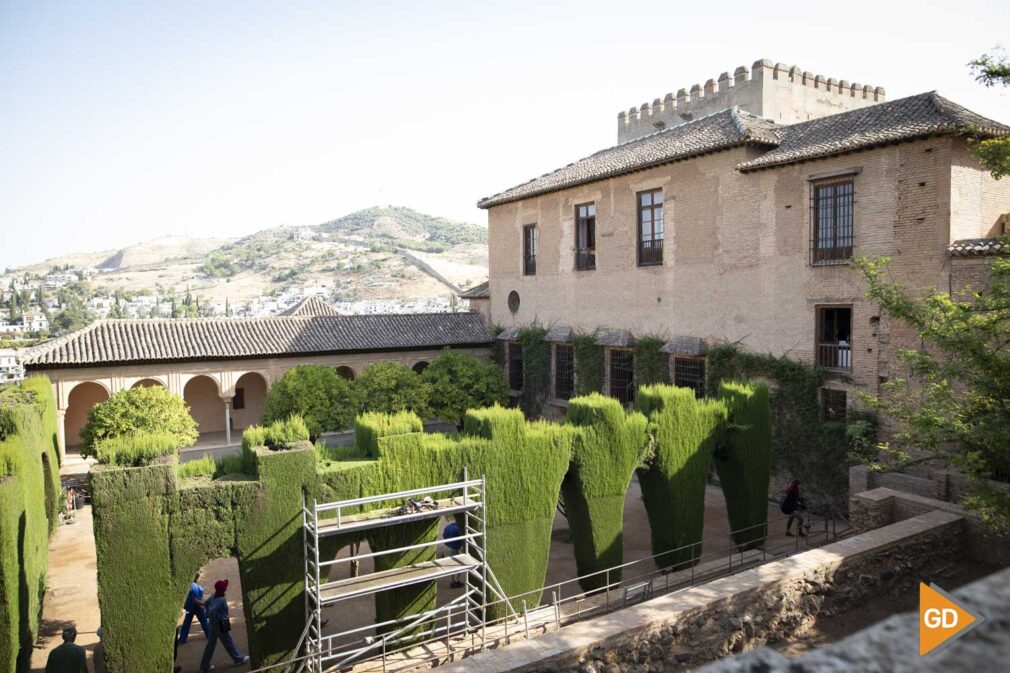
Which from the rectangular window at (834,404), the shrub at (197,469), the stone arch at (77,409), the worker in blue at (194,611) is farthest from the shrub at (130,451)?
the stone arch at (77,409)

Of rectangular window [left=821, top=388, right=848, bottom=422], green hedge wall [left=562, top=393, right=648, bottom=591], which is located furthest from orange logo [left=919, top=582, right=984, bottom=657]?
rectangular window [left=821, top=388, right=848, bottom=422]

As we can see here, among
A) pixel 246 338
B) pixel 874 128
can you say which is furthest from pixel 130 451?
pixel 246 338

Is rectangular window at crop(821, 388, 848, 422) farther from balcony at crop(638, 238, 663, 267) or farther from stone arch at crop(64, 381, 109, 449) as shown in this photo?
stone arch at crop(64, 381, 109, 449)

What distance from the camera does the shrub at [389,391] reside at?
24484 mm

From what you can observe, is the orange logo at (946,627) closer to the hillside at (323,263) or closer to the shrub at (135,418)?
the shrub at (135,418)

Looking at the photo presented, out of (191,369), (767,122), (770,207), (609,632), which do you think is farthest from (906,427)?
(191,369)

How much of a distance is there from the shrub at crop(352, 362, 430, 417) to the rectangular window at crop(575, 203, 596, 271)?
7.54 metres

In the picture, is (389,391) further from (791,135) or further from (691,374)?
(791,135)

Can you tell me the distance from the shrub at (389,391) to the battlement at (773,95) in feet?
53.8

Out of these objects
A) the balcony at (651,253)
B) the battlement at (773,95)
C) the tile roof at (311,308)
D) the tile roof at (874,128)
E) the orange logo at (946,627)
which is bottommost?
the orange logo at (946,627)

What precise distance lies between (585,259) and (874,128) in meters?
11.2

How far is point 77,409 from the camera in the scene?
3038 cm

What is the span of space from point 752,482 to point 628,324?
31.5 feet

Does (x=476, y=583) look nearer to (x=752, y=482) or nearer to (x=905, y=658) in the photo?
(x=752, y=482)
